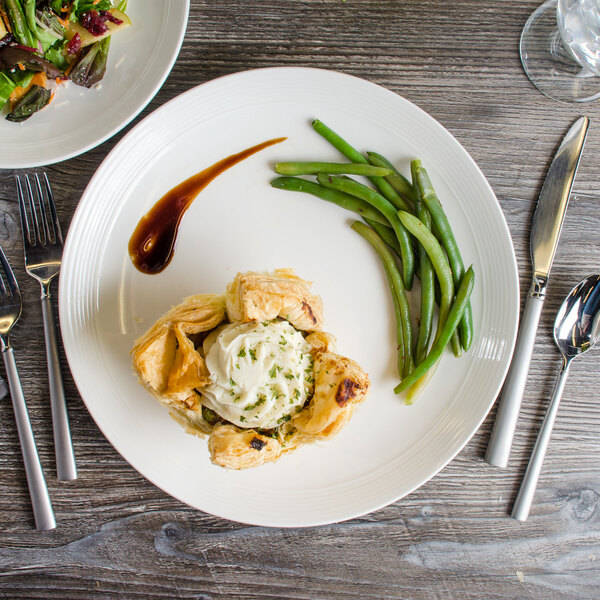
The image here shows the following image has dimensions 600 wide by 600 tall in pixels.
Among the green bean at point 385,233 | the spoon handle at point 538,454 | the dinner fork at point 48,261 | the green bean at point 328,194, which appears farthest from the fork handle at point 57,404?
the spoon handle at point 538,454

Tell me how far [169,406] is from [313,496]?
36.4 inches

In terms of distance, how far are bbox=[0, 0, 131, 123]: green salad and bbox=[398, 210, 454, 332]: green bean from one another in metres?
Answer: 1.66

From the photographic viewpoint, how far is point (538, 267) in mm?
2809

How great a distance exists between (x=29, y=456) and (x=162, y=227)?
4.46 feet

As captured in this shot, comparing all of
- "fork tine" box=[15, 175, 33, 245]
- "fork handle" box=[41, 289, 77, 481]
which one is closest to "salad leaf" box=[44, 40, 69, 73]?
"fork tine" box=[15, 175, 33, 245]

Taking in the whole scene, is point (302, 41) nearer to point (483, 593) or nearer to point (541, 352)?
point (541, 352)

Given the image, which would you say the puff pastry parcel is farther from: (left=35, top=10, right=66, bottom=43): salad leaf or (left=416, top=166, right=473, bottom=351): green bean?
(left=35, top=10, right=66, bottom=43): salad leaf

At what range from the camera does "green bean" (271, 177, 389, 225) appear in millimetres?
2621

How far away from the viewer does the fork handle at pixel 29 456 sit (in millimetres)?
2641

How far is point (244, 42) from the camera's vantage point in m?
2.75

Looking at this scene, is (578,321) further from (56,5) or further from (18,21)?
(18,21)

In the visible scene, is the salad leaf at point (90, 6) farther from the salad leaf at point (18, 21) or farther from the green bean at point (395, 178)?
the green bean at point (395, 178)

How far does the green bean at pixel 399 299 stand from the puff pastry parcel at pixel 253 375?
1.75 ft

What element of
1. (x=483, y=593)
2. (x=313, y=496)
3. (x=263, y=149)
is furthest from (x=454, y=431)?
(x=263, y=149)
